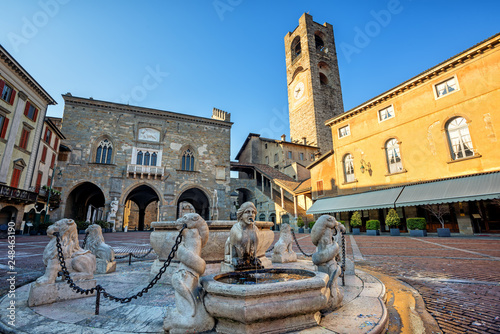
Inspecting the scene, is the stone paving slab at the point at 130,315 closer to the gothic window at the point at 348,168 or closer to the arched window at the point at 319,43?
the gothic window at the point at 348,168

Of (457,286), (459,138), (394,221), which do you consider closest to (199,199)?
(394,221)

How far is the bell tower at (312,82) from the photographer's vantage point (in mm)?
34875

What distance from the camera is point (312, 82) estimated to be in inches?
1390

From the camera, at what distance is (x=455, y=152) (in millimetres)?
13477

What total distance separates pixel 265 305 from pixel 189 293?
28.9 inches

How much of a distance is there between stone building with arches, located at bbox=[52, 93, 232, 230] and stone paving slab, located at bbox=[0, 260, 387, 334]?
1991 cm

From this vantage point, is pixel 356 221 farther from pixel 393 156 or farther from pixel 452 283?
pixel 452 283

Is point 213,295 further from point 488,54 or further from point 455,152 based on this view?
point 488,54

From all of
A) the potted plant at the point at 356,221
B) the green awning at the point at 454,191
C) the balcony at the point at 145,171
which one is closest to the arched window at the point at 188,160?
the balcony at the point at 145,171

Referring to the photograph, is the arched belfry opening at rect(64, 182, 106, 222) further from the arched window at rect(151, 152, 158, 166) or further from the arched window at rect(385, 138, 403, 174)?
the arched window at rect(385, 138, 403, 174)

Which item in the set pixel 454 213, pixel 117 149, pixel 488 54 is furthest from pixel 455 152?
pixel 117 149

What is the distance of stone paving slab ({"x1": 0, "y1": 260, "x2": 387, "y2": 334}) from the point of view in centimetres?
211

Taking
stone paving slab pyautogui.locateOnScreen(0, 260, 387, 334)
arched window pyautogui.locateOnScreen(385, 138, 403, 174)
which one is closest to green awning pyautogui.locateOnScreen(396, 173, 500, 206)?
arched window pyautogui.locateOnScreen(385, 138, 403, 174)

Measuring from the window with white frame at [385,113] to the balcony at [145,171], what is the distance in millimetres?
19976
